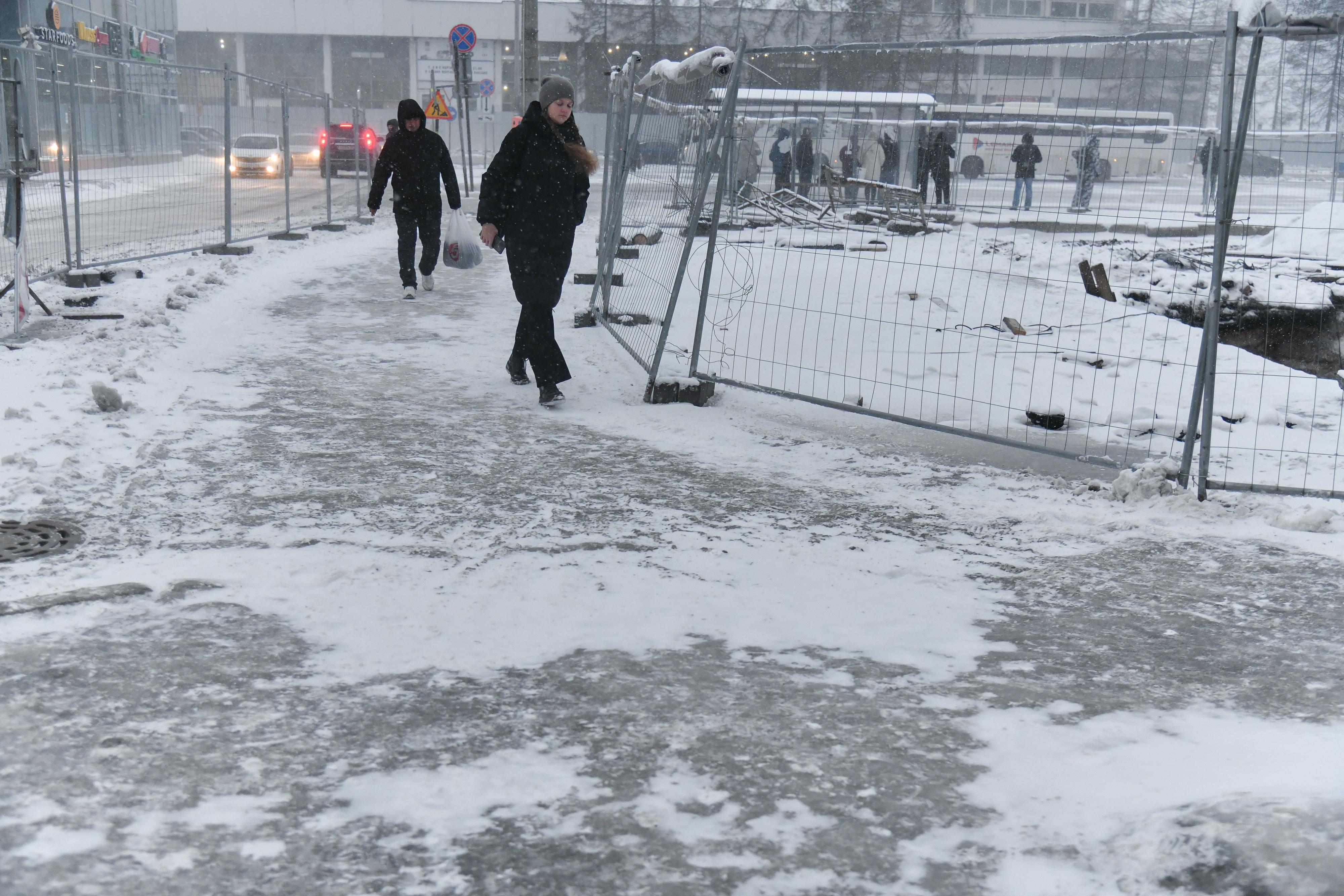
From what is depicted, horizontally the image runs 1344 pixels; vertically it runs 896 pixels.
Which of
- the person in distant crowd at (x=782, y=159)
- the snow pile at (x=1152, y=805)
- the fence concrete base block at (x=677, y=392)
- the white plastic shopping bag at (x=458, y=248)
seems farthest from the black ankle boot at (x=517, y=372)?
the snow pile at (x=1152, y=805)

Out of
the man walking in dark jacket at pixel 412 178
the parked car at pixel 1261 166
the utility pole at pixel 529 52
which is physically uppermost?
the utility pole at pixel 529 52

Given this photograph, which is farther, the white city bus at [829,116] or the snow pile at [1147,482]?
the white city bus at [829,116]

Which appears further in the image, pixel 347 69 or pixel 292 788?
pixel 347 69

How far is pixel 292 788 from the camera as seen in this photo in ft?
9.28

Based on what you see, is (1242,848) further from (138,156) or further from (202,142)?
(202,142)

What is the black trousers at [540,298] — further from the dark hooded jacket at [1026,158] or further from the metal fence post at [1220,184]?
the metal fence post at [1220,184]

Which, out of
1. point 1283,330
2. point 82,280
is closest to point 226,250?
point 82,280

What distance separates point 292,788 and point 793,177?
600 centimetres

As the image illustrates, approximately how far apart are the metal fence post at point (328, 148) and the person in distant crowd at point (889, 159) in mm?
12614

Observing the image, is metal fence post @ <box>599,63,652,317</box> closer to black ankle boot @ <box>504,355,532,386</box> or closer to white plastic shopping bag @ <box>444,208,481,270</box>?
white plastic shopping bag @ <box>444,208,481,270</box>

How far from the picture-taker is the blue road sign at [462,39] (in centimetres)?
2088

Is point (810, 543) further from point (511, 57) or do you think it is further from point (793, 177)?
point (511, 57)

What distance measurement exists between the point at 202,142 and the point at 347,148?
43.7 ft

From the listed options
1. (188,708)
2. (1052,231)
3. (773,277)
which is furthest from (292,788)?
(773,277)
